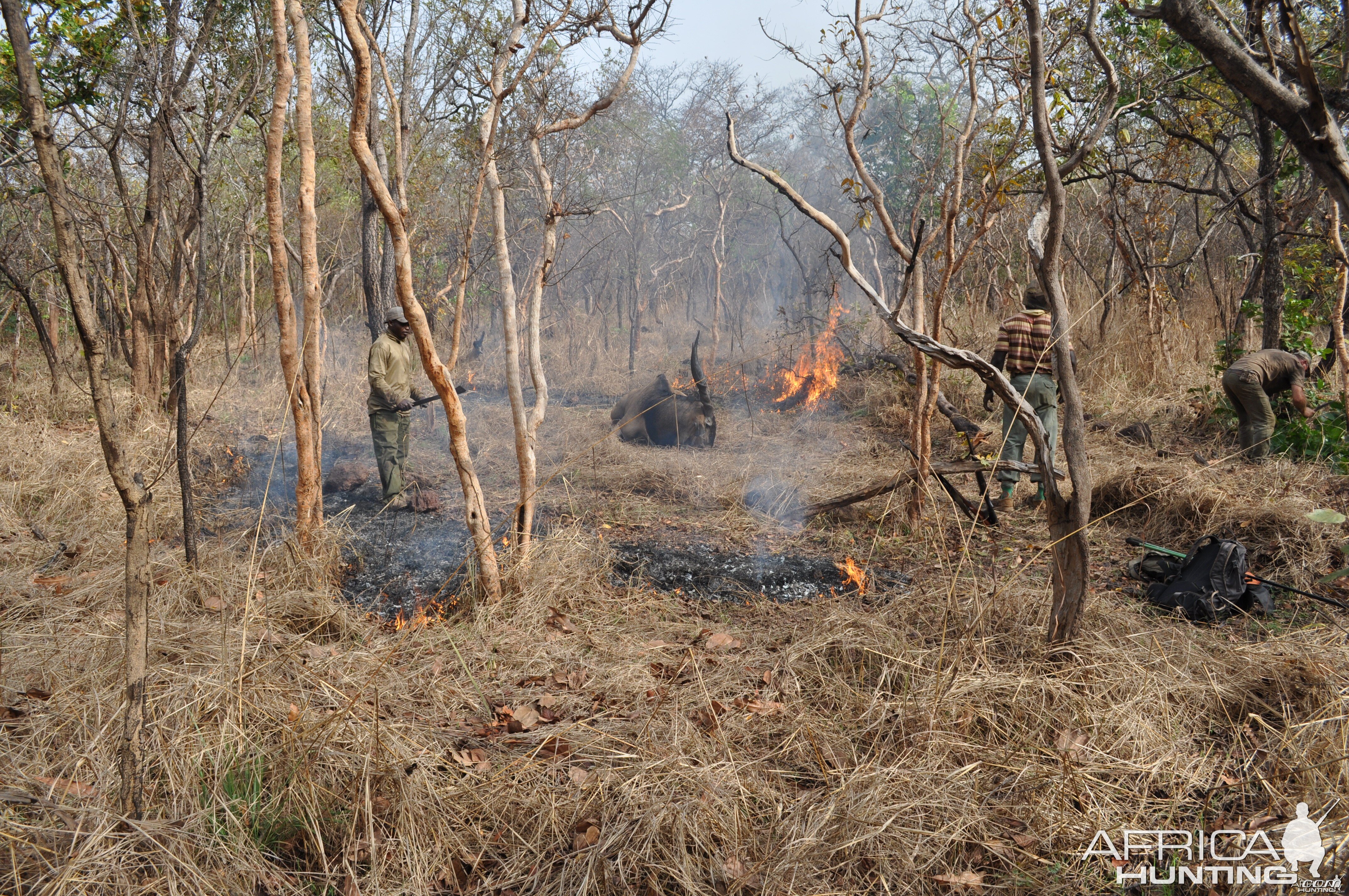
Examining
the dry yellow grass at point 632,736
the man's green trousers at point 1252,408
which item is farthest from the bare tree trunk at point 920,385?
the man's green trousers at point 1252,408

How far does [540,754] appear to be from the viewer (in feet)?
8.34

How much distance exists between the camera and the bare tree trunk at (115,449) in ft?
5.76

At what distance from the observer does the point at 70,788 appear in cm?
194

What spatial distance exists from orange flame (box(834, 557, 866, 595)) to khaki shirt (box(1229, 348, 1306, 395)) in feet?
13.5

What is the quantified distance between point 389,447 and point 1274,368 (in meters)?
7.71

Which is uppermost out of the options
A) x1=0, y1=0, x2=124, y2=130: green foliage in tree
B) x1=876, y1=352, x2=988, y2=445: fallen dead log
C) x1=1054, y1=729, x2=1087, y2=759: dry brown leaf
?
x1=0, y1=0, x2=124, y2=130: green foliage in tree

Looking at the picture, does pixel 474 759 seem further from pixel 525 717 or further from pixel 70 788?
pixel 70 788

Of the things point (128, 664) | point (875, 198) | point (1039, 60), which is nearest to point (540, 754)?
point (128, 664)

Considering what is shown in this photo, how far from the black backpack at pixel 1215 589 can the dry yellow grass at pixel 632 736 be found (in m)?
0.13

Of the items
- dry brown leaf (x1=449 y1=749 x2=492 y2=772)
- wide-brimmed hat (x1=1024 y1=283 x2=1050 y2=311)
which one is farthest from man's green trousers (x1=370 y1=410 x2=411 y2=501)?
wide-brimmed hat (x1=1024 y1=283 x2=1050 y2=311)

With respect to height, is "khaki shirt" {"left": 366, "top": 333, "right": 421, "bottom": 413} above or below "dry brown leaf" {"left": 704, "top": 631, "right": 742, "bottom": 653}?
above

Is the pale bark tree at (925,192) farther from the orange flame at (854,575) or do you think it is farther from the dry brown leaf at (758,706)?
the dry brown leaf at (758,706)

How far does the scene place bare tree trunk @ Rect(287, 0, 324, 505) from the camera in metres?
3.51

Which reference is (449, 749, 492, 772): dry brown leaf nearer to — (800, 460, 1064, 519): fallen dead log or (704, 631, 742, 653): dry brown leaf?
(704, 631, 742, 653): dry brown leaf
